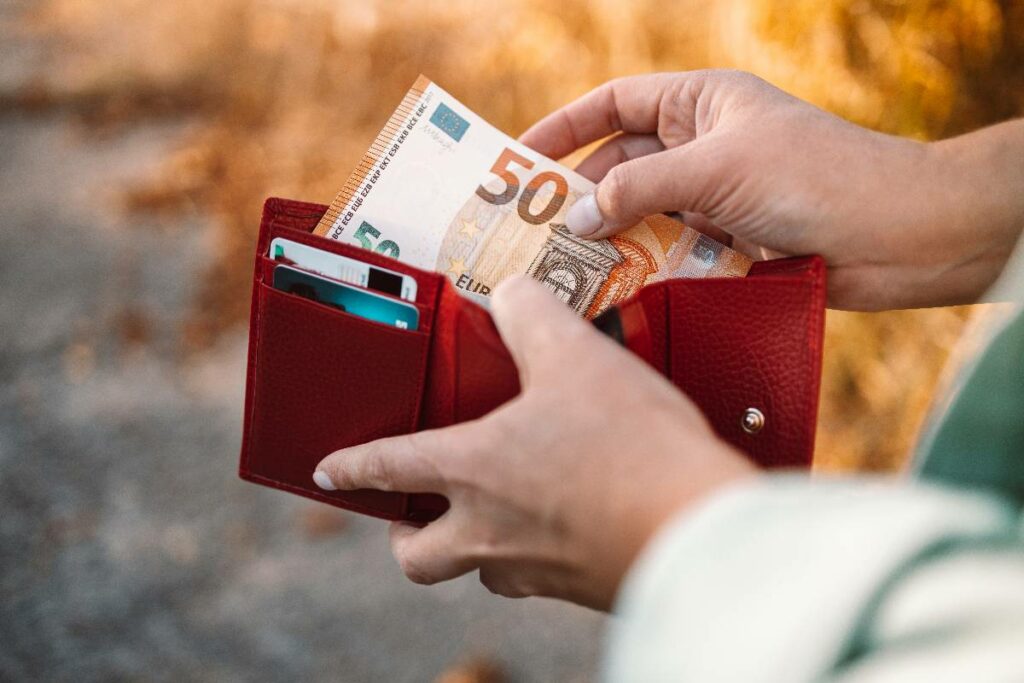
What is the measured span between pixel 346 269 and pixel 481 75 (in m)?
2.49

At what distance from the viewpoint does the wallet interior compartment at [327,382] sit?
1165mm

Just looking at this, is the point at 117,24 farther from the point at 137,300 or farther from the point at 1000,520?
the point at 1000,520

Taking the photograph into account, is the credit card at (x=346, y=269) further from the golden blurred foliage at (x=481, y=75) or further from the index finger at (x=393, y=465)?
the golden blurred foliage at (x=481, y=75)

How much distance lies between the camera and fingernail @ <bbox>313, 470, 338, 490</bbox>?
122cm

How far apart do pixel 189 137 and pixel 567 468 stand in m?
3.79

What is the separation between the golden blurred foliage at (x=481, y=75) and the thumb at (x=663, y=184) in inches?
45.7

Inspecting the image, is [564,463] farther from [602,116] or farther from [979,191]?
[602,116]

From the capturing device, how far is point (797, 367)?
1141mm

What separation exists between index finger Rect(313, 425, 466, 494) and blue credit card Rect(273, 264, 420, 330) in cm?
19

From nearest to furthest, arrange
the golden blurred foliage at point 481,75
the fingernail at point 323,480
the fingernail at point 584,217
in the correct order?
the fingernail at point 323,480, the fingernail at point 584,217, the golden blurred foliage at point 481,75

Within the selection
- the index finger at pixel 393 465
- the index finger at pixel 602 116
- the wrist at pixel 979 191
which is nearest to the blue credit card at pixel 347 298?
the index finger at pixel 393 465

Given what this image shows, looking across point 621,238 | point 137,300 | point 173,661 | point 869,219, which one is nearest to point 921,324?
point 869,219

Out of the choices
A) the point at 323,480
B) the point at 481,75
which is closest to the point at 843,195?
the point at 323,480

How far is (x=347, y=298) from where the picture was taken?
116cm
